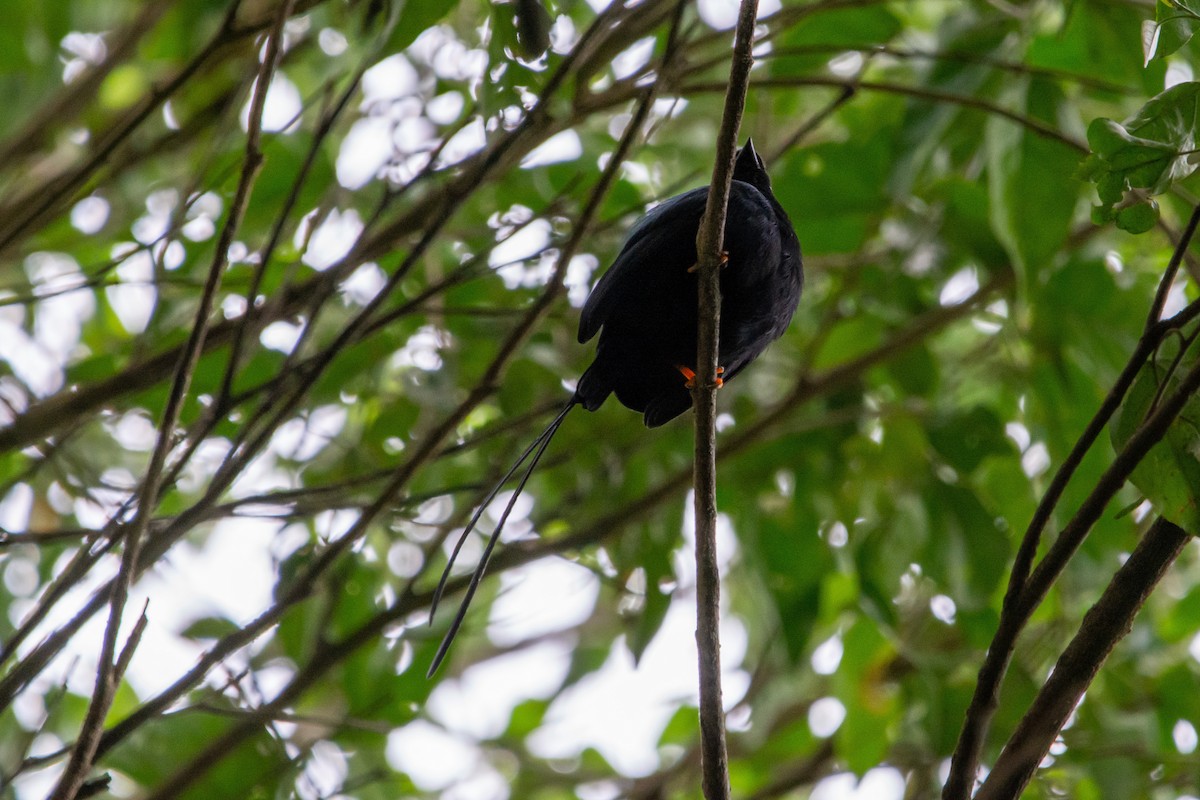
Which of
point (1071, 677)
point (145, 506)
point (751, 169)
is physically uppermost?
point (751, 169)

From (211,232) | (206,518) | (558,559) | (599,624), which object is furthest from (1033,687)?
(599,624)

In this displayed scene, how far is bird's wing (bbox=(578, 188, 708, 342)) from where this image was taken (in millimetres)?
2742

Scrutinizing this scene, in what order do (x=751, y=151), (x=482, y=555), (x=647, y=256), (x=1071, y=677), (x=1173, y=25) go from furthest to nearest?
1. (x=751, y=151)
2. (x=647, y=256)
3. (x=482, y=555)
4. (x=1173, y=25)
5. (x=1071, y=677)

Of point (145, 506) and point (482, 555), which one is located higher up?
point (482, 555)

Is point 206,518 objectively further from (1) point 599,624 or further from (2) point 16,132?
(1) point 599,624

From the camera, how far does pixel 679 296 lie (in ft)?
9.19

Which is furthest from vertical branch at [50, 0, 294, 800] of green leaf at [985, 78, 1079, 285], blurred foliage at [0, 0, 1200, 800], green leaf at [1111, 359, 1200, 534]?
green leaf at [985, 78, 1079, 285]

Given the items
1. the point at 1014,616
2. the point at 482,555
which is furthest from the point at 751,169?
the point at 1014,616

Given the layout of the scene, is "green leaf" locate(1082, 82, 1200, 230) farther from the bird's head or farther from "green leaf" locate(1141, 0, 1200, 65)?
the bird's head

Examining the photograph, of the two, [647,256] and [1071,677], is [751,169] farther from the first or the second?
[1071,677]

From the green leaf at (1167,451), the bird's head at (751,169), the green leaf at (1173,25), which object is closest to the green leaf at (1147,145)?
the green leaf at (1173,25)

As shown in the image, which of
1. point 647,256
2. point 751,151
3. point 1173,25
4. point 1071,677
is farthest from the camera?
point 751,151

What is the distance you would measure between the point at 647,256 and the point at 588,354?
1072 mm

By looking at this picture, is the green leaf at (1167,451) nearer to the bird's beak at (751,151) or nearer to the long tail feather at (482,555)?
the long tail feather at (482,555)
